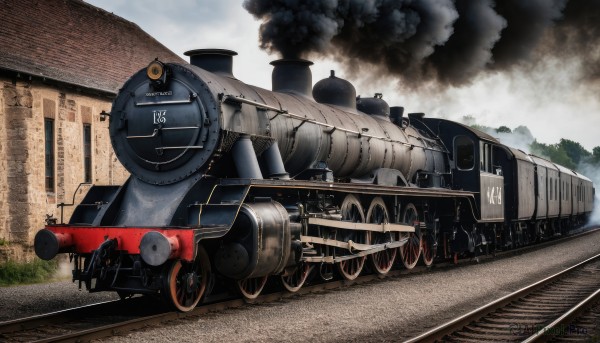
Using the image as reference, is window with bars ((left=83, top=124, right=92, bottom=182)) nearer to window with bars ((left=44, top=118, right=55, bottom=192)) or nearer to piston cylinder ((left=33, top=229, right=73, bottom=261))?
window with bars ((left=44, top=118, right=55, bottom=192))

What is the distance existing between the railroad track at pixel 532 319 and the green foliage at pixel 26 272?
9273 millimetres

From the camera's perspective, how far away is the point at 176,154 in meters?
8.86

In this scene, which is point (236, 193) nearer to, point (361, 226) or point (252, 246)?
point (252, 246)

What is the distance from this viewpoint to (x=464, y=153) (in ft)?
55.1

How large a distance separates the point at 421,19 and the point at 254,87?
8.06 metres

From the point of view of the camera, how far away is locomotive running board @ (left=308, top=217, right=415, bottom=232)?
33.6 feet

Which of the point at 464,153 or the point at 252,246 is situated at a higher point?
the point at 464,153

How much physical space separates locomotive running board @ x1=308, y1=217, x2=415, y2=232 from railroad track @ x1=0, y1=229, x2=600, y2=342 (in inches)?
44.2

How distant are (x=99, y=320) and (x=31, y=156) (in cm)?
808

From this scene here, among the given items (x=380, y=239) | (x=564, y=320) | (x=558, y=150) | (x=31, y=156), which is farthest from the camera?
(x=558, y=150)

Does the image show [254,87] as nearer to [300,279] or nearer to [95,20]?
[300,279]

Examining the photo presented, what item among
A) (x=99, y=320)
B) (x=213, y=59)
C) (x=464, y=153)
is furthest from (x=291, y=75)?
(x=464, y=153)

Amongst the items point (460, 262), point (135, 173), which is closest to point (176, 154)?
point (135, 173)

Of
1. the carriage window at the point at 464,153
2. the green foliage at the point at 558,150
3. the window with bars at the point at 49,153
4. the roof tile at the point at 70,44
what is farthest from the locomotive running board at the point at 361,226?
the green foliage at the point at 558,150
